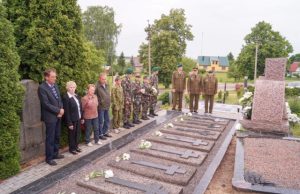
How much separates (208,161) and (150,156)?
1220 millimetres

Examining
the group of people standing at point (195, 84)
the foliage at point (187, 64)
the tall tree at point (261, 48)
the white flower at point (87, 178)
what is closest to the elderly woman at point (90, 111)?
the white flower at point (87, 178)

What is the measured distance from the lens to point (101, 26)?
32.4m

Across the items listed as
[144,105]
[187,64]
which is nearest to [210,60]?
[187,64]

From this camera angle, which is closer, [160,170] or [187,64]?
[160,170]

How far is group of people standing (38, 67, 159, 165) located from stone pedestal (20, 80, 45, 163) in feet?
1.37

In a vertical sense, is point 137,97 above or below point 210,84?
below

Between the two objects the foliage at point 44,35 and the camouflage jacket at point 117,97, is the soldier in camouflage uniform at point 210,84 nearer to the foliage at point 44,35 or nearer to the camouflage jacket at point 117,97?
the camouflage jacket at point 117,97

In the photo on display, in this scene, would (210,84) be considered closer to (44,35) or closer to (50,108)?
(44,35)

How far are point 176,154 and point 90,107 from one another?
2275mm

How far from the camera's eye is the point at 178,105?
1176 centimetres

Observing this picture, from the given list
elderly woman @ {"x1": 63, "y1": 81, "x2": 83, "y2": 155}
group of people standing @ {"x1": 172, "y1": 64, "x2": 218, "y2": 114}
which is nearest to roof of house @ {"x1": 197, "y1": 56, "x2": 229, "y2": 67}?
group of people standing @ {"x1": 172, "y1": 64, "x2": 218, "y2": 114}

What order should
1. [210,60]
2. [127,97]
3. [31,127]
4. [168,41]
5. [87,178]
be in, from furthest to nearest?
1. [210,60]
2. [168,41]
3. [127,97]
4. [31,127]
5. [87,178]

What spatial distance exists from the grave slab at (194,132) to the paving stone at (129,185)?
9.84 feet

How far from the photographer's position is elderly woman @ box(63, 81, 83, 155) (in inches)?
247
